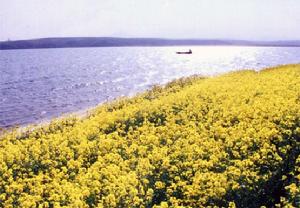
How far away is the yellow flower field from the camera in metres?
11.4

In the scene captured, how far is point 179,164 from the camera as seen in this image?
1344 centimetres

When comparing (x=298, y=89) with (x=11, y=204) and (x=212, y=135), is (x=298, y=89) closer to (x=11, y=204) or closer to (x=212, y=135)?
(x=212, y=135)

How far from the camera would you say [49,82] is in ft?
251

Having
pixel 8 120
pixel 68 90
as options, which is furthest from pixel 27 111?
pixel 68 90

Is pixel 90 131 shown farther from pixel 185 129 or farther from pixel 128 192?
pixel 128 192

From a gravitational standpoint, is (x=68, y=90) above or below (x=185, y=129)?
below

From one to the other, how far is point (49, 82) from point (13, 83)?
233 inches

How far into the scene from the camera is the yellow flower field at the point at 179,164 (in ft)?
37.5

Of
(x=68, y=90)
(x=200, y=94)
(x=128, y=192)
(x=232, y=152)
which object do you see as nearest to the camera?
(x=128, y=192)

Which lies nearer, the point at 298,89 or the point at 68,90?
the point at 298,89

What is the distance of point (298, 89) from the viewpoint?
69.2ft

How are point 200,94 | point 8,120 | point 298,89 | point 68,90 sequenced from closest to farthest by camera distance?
point 298,89 < point 200,94 < point 8,120 < point 68,90

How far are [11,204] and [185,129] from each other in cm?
734

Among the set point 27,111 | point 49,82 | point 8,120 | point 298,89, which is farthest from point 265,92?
point 49,82
